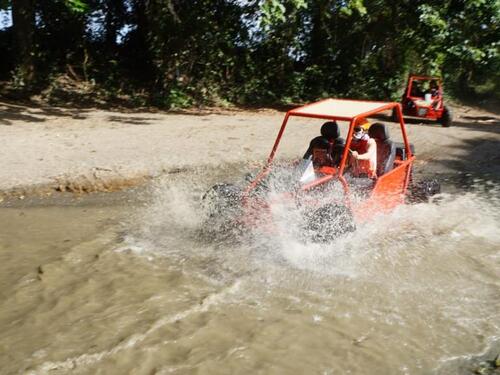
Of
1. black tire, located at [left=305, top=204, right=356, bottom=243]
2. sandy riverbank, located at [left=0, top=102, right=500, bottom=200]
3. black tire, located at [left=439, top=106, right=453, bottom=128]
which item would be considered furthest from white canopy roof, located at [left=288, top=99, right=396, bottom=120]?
black tire, located at [left=439, top=106, right=453, bottom=128]

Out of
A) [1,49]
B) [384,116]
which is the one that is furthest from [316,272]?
[1,49]

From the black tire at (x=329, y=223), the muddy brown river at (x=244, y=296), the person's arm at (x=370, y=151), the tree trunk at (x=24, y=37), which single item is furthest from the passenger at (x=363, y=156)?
the tree trunk at (x=24, y=37)

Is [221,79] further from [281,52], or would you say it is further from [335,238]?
[335,238]

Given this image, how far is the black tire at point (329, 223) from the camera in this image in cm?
548

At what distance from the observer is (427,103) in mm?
14109

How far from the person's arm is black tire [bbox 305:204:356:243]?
0.84 meters

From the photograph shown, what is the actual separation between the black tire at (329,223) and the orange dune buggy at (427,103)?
29.4 feet

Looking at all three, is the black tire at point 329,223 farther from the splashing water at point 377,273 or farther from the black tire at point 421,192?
the black tire at point 421,192

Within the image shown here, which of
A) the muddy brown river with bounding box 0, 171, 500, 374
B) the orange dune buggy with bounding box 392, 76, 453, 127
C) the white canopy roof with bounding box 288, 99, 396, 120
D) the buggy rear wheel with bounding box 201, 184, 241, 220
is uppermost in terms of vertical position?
the white canopy roof with bounding box 288, 99, 396, 120

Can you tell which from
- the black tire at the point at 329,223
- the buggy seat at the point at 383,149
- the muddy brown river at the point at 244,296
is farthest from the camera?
the buggy seat at the point at 383,149

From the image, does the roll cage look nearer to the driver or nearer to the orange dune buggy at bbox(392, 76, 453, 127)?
the driver

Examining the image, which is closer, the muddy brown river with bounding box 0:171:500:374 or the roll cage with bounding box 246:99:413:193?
the muddy brown river with bounding box 0:171:500:374

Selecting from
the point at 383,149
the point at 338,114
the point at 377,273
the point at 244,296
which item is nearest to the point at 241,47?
the point at 383,149

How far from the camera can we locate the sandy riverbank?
8.51 metres
